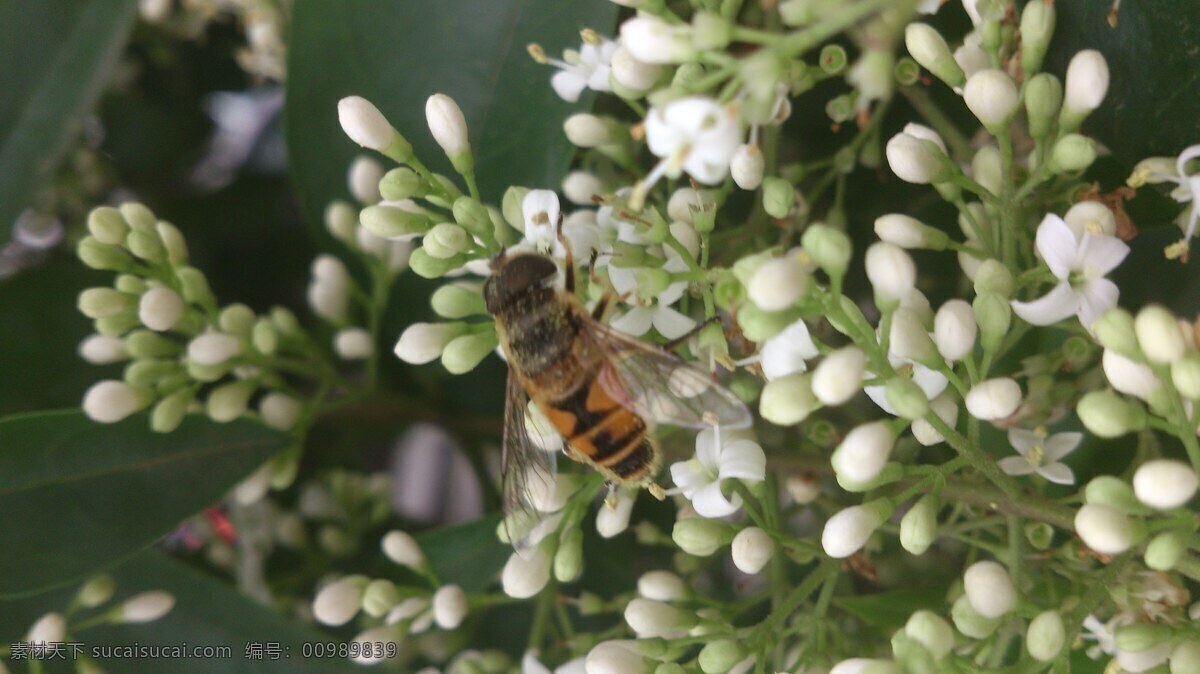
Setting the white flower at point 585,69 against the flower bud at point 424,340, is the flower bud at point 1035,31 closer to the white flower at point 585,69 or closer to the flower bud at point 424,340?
the white flower at point 585,69

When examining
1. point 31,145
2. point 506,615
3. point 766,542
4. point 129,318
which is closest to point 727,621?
point 766,542

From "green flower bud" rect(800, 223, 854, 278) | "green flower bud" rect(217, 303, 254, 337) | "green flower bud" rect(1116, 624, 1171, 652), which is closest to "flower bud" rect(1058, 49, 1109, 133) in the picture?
"green flower bud" rect(800, 223, 854, 278)

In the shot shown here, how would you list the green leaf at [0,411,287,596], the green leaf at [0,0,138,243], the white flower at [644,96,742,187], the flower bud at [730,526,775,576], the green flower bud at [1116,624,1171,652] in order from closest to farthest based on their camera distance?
the white flower at [644,96,742,187] < the green flower bud at [1116,624,1171,652] < the flower bud at [730,526,775,576] < the green leaf at [0,411,287,596] < the green leaf at [0,0,138,243]

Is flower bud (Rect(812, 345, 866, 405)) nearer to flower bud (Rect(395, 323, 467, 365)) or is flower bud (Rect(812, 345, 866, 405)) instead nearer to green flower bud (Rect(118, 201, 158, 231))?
flower bud (Rect(395, 323, 467, 365))

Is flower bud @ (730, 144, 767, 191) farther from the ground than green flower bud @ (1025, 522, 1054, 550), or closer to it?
farther from the ground

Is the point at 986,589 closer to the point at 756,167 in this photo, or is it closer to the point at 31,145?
the point at 756,167

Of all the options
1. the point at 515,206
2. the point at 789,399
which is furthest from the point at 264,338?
the point at 789,399
